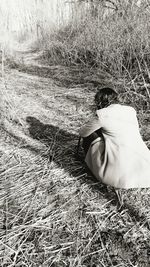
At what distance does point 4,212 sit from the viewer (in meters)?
1.74

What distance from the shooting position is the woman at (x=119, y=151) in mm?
1704

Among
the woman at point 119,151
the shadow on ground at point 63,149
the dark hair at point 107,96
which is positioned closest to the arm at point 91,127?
the woman at point 119,151

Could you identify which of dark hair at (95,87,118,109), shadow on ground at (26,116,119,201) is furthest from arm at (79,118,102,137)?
shadow on ground at (26,116,119,201)

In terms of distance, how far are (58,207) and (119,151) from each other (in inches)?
21.0

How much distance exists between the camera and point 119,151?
174 cm

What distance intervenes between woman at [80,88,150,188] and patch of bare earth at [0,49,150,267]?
0.64ft

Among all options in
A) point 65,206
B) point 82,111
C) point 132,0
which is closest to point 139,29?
point 132,0

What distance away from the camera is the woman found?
1.70 meters

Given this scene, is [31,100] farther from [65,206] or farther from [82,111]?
[65,206]

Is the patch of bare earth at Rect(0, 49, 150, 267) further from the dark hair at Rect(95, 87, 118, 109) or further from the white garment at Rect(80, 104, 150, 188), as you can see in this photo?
the dark hair at Rect(95, 87, 118, 109)

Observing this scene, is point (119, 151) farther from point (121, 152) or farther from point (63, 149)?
point (63, 149)

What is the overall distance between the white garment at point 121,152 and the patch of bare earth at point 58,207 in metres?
0.20

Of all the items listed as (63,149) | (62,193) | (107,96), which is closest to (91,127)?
(107,96)

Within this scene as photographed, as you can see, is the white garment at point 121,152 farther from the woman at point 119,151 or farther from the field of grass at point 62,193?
the field of grass at point 62,193
